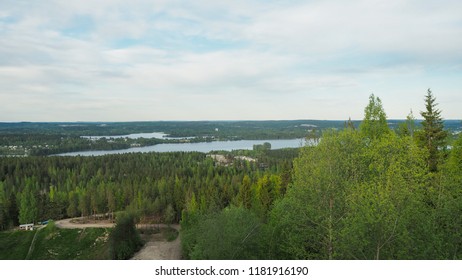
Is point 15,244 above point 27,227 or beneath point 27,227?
beneath

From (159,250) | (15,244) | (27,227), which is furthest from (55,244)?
(159,250)

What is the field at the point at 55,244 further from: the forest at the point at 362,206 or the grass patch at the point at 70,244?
the forest at the point at 362,206

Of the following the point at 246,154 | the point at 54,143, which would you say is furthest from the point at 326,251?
the point at 54,143

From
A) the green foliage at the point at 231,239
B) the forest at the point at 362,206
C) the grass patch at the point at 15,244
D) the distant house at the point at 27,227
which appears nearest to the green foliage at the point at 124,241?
the grass patch at the point at 15,244

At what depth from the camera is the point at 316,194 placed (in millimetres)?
10148

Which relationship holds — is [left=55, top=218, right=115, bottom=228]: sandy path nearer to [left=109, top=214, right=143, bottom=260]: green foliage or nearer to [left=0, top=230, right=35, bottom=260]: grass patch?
[left=0, top=230, right=35, bottom=260]: grass patch

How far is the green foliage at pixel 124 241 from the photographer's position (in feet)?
92.9

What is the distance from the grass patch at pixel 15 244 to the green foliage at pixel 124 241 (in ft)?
38.6

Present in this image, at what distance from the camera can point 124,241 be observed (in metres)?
29.3

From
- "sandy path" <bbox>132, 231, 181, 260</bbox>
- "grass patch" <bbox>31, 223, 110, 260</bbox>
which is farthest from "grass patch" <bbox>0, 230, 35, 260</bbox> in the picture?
Answer: "sandy path" <bbox>132, 231, 181, 260</bbox>

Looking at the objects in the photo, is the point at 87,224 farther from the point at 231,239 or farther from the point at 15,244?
the point at 231,239

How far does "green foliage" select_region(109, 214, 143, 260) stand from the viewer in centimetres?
2832

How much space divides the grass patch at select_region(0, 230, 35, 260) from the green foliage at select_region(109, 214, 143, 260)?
38.6ft

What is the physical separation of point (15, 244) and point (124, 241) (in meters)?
16.0
